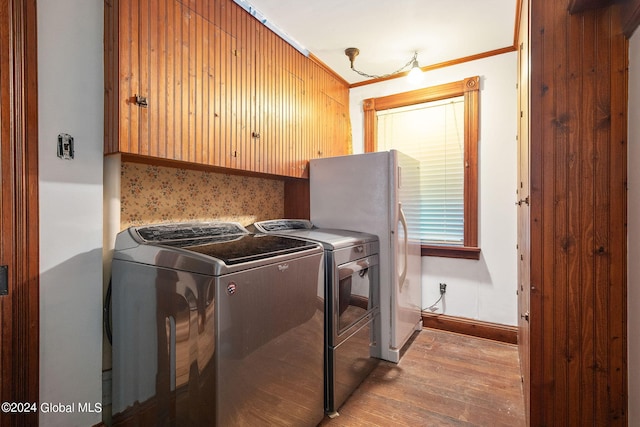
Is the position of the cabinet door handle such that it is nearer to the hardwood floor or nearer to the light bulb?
the hardwood floor

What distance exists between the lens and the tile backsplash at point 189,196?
1.84 meters

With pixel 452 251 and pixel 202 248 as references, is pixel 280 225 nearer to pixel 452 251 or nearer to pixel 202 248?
pixel 202 248

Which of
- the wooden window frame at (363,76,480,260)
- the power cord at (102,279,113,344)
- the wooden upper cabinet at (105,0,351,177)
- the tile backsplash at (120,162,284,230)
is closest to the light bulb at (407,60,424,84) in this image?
the wooden window frame at (363,76,480,260)

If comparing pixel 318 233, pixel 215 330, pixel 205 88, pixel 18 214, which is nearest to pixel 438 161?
pixel 318 233

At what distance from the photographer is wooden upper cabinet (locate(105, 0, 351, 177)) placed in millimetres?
1470

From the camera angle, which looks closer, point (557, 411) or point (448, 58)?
point (557, 411)

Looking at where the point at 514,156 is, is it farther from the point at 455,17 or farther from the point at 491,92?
the point at 455,17

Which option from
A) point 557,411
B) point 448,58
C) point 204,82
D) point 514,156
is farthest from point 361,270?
point 448,58

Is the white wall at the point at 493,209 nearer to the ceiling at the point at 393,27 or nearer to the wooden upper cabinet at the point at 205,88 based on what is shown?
the ceiling at the point at 393,27

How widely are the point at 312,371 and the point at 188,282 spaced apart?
855 millimetres

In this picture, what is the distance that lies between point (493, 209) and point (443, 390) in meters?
→ 1.59

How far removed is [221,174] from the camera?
7.88ft

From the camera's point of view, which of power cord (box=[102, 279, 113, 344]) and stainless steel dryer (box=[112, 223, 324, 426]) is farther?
power cord (box=[102, 279, 113, 344])

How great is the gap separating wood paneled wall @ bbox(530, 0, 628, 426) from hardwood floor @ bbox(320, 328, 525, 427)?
508 mm
